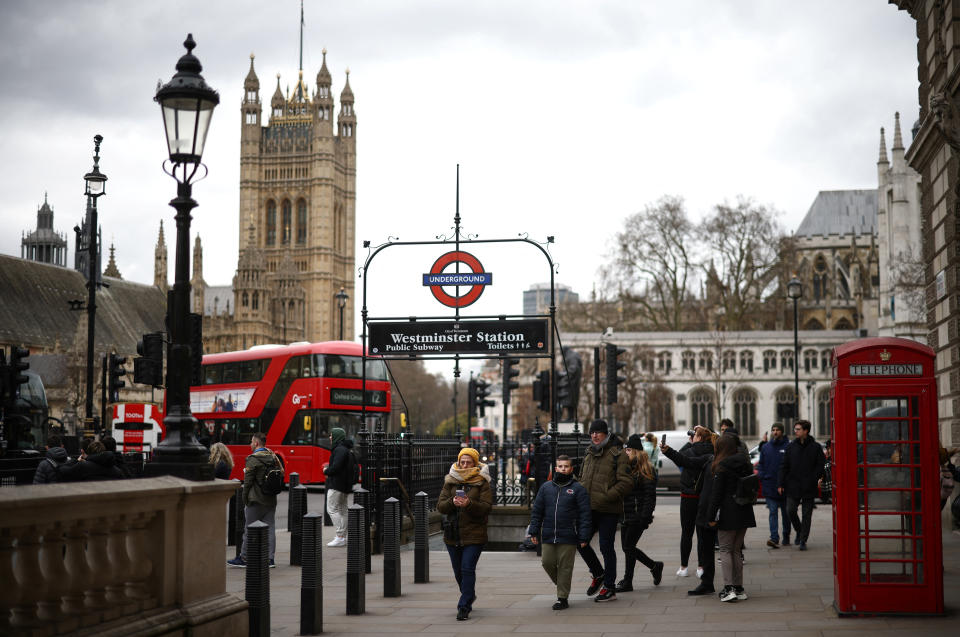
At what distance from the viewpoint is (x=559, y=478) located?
384 inches

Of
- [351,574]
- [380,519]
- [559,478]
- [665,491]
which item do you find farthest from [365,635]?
[665,491]

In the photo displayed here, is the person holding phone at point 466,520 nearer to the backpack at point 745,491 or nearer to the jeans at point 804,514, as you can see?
the backpack at point 745,491

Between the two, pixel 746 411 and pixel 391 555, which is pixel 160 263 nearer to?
pixel 746 411

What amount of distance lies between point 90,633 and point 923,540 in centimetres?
624

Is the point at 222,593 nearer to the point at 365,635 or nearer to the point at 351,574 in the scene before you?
the point at 365,635

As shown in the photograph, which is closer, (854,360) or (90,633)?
(90,633)

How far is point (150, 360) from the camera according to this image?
658 inches

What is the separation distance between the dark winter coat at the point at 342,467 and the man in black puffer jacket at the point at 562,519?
6.16 metres

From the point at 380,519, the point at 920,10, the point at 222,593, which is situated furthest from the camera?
the point at 920,10

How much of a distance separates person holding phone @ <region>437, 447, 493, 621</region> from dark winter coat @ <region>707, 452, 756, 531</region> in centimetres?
202

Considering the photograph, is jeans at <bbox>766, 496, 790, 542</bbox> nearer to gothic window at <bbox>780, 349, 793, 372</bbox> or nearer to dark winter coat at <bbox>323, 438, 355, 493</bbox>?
dark winter coat at <bbox>323, 438, 355, 493</bbox>

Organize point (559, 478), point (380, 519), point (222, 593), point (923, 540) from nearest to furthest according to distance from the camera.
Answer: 1. point (222, 593)
2. point (923, 540)
3. point (559, 478)
4. point (380, 519)

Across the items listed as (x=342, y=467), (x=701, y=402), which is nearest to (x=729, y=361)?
(x=701, y=402)

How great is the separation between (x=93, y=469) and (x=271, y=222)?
11744 cm
